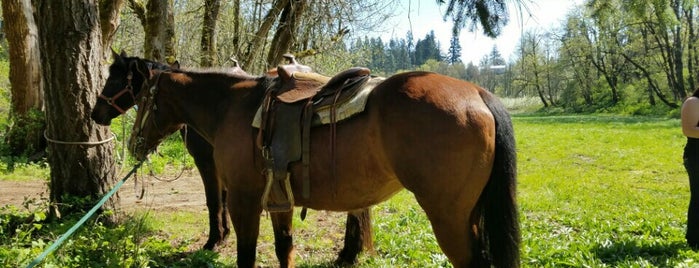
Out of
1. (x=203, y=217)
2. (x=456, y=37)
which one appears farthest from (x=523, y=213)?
(x=203, y=217)

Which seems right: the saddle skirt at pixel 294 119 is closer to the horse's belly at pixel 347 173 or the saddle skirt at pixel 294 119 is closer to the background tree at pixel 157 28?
the horse's belly at pixel 347 173

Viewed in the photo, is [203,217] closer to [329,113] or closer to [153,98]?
[153,98]

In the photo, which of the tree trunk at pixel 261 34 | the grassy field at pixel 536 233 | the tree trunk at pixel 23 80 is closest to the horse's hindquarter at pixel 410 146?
the grassy field at pixel 536 233

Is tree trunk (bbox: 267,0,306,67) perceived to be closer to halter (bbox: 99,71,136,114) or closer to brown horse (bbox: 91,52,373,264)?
brown horse (bbox: 91,52,373,264)

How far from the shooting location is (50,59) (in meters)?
4.00

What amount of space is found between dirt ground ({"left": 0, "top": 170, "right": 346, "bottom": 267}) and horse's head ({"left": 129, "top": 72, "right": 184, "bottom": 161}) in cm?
34

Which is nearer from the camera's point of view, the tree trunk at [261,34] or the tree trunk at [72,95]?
the tree trunk at [72,95]

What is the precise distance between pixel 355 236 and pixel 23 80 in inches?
374

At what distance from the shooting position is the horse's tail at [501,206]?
246 centimetres

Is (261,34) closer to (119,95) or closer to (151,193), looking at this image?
(151,193)

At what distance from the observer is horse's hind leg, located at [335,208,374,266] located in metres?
4.01

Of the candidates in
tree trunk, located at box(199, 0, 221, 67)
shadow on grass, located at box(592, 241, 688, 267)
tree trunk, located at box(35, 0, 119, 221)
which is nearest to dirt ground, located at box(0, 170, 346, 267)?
tree trunk, located at box(35, 0, 119, 221)

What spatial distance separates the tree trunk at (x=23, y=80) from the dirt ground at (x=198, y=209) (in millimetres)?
2242

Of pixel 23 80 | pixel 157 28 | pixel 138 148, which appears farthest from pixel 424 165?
pixel 23 80
